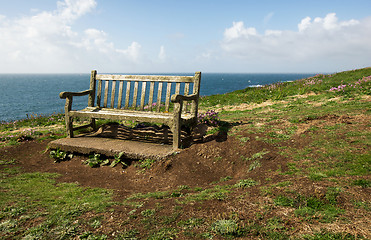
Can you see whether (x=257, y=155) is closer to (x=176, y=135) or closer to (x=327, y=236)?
(x=176, y=135)

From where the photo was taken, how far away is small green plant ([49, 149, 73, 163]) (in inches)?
242

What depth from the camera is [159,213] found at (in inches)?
121

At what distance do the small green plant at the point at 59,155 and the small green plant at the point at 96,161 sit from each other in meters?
0.64

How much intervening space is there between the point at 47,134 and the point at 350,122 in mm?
9070

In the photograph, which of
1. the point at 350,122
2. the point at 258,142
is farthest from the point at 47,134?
the point at 350,122

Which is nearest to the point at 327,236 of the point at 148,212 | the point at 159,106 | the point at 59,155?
the point at 148,212

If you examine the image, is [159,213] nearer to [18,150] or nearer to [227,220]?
[227,220]

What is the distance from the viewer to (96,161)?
18.9 ft

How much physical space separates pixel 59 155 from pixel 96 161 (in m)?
1.15

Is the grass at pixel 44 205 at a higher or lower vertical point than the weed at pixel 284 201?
lower

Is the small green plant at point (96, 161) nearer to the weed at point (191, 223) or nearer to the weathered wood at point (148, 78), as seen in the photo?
the weathered wood at point (148, 78)

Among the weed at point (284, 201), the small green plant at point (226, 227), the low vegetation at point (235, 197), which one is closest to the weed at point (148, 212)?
the low vegetation at point (235, 197)

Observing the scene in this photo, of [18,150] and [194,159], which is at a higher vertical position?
[194,159]

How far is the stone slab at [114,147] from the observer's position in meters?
5.51
